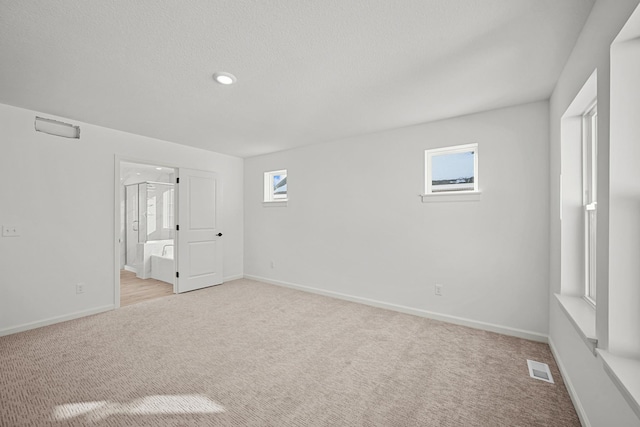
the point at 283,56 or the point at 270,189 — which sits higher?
the point at 283,56

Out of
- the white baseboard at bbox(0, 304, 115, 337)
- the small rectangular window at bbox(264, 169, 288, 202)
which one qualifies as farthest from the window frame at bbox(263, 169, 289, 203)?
the white baseboard at bbox(0, 304, 115, 337)

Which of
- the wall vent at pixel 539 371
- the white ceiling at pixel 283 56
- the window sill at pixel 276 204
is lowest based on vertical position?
the wall vent at pixel 539 371

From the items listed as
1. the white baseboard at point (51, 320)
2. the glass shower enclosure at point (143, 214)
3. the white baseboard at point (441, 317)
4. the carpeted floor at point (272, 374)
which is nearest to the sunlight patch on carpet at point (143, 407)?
the carpeted floor at point (272, 374)

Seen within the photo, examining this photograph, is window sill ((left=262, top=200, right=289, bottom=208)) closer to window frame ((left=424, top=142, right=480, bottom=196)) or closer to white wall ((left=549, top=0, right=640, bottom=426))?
window frame ((left=424, top=142, right=480, bottom=196))

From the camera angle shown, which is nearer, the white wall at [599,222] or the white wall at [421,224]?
the white wall at [599,222]

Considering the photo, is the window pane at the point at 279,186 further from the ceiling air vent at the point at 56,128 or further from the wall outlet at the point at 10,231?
the wall outlet at the point at 10,231

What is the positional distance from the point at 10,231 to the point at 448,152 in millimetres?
5062

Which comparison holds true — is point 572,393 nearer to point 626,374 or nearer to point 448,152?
point 626,374

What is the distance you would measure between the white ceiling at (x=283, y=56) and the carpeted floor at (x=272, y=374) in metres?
2.43

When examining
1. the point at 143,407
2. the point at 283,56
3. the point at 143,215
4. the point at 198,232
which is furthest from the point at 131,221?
the point at 283,56

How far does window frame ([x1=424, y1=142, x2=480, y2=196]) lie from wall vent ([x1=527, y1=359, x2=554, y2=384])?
1.69 meters

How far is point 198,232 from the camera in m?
4.83

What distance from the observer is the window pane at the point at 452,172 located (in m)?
3.30

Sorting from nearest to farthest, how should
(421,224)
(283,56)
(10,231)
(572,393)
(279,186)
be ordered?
(572,393)
(283,56)
(10,231)
(421,224)
(279,186)
